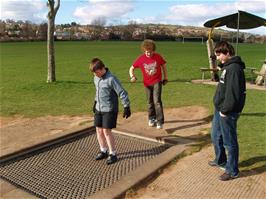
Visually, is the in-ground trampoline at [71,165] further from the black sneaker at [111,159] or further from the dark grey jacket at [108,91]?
the dark grey jacket at [108,91]

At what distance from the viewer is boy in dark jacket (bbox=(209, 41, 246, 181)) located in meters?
4.37

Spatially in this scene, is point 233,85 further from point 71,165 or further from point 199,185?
point 71,165

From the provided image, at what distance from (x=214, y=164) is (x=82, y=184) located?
6.48 feet

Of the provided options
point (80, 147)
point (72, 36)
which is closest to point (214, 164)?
point (80, 147)

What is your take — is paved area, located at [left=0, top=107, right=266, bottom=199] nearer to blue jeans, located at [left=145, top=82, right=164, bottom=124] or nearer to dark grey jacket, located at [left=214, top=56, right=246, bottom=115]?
blue jeans, located at [left=145, top=82, right=164, bottom=124]

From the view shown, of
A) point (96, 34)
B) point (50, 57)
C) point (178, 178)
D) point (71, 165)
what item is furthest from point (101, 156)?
point (96, 34)

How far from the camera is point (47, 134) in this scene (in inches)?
276

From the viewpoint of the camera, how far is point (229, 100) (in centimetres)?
439

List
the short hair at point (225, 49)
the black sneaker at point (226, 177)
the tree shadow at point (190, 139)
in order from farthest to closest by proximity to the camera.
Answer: the tree shadow at point (190, 139) → the black sneaker at point (226, 177) → the short hair at point (225, 49)

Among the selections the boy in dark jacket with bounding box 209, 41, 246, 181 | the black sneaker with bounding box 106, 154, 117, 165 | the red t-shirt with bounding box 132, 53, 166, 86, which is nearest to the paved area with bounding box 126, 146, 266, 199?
the boy in dark jacket with bounding box 209, 41, 246, 181

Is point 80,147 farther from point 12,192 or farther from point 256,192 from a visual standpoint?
point 256,192

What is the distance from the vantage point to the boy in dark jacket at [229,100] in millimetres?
4367

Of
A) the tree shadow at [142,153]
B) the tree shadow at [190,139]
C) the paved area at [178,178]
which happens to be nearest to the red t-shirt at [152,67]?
the paved area at [178,178]

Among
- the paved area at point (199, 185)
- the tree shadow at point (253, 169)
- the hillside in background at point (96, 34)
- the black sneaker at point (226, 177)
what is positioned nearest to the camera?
the paved area at point (199, 185)
